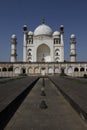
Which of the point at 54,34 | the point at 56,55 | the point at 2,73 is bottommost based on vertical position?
the point at 2,73

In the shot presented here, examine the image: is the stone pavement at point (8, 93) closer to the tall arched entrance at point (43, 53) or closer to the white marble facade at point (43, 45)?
the white marble facade at point (43, 45)

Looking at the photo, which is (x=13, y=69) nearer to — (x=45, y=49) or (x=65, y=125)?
(x=45, y=49)

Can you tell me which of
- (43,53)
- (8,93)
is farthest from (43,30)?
(8,93)

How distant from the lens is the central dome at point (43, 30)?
2655 inches

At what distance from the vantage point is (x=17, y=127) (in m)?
5.43

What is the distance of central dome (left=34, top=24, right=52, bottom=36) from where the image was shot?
221ft

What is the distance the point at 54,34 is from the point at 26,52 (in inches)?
327

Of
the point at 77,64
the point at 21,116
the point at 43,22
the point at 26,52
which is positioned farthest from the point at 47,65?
the point at 21,116

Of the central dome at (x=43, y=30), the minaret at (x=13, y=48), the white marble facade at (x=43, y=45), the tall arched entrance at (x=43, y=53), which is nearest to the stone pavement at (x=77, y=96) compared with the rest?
the minaret at (x=13, y=48)

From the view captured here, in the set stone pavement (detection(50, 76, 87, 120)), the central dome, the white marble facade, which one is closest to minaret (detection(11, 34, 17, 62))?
the white marble facade

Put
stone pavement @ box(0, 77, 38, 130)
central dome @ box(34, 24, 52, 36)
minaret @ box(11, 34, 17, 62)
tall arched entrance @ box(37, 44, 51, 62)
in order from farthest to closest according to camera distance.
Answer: tall arched entrance @ box(37, 44, 51, 62) → central dome @ box(34, 24, 52, 36) → minaret @ box(11, 34, 17, 62) → stone pavement @ box(0, 77, 38, 130)

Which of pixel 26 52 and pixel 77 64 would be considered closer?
pixel 77 64

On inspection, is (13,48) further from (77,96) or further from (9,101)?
(9,101)

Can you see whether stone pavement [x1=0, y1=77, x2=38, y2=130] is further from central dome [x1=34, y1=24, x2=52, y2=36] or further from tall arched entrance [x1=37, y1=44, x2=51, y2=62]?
tall arched entrance [x1=37, y1=44, x2=51, y2=62]
